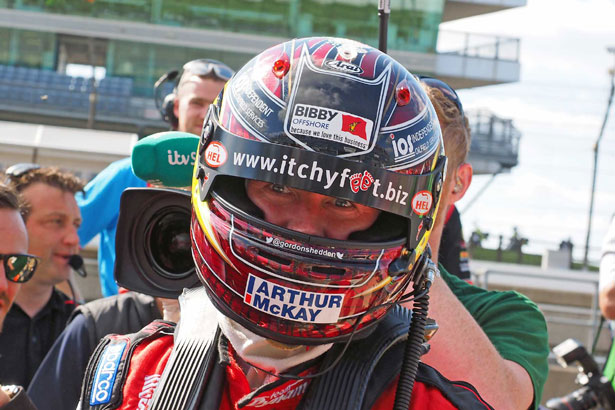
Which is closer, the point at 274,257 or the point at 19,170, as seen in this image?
the point at 274,257

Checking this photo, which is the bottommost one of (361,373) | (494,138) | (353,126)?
(494,138)

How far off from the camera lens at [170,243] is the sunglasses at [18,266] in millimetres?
725

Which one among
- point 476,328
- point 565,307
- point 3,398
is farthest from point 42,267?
point 565,307

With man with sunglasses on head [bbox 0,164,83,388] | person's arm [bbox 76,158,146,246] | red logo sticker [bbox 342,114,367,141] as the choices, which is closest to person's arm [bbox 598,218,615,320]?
person's arm [bbox 76,158,146,246]

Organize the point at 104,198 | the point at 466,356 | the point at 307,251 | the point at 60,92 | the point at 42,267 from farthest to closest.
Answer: the point at 60,92
the point at 104,198
the point at 42,267
the point at 466,356
the point at 307,251

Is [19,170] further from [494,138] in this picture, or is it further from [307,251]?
[494,138]

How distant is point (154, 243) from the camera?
6.64 feet

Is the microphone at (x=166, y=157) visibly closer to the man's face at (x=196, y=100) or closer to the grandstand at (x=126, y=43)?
the man's face at (x=196, y=100)

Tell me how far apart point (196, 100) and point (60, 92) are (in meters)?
27.4

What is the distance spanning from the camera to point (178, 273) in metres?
2.00

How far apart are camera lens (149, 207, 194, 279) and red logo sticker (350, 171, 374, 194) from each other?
60 centimetres

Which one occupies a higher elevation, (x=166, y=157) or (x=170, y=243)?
(x=166, y=157)

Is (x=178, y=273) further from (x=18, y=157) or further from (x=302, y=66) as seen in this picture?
(x=18, y=157)

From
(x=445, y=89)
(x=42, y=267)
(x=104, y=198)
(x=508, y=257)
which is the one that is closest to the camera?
(x=445, y=89)
